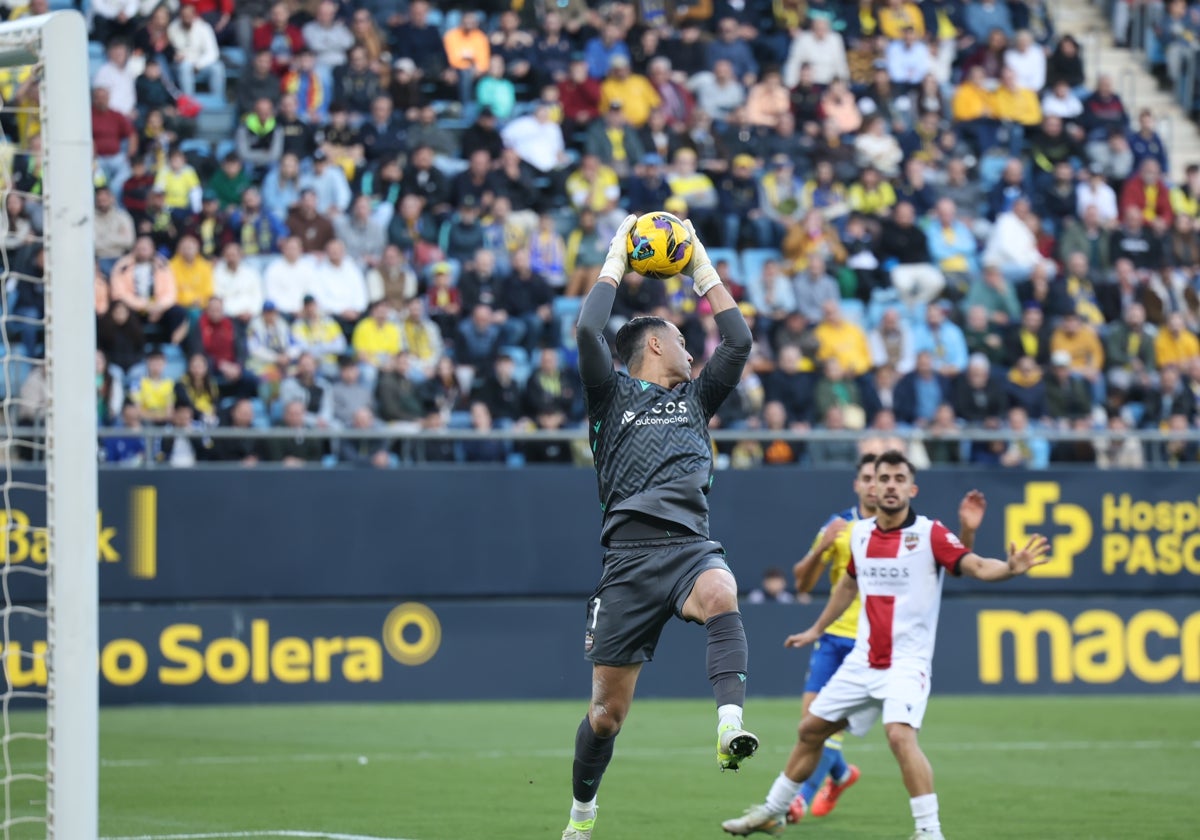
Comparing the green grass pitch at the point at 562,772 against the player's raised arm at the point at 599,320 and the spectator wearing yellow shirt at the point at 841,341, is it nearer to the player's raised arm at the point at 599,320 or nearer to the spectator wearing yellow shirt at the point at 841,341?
the player's raised arm at the point at 599,320

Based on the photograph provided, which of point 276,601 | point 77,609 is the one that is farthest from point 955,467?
point 77,609

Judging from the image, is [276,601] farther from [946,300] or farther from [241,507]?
[946,300]

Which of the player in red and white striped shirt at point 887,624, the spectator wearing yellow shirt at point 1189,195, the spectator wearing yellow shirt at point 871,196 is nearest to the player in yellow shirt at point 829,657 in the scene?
the player in red and white striped shirt at point 887,624

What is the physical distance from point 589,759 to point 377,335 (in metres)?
11.9

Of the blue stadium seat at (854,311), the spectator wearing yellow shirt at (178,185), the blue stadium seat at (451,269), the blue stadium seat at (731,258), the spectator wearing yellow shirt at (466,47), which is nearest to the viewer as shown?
the spectator wearing yellow shirt at (178,185)

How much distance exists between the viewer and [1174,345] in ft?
71.6

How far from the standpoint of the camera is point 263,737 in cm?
1502

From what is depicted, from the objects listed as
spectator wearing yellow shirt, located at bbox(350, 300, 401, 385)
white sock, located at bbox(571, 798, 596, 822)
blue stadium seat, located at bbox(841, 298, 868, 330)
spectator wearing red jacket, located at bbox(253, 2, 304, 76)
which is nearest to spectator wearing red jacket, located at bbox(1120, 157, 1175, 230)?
blue stadium seat, located at bbox(841, 298, 868, 330)

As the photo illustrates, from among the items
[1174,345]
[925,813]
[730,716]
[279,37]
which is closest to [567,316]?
[279,37]

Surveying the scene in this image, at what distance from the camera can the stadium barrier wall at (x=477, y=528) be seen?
17453 mm

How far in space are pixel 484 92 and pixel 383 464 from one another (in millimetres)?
6269

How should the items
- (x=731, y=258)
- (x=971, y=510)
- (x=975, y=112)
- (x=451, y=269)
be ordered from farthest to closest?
(x=975, y=112) → (x=731, y=258) → (x=451, y=269) → (x=971, y=510)

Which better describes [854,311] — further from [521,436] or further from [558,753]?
[558,753]

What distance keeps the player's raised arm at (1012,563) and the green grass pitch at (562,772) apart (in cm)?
162
